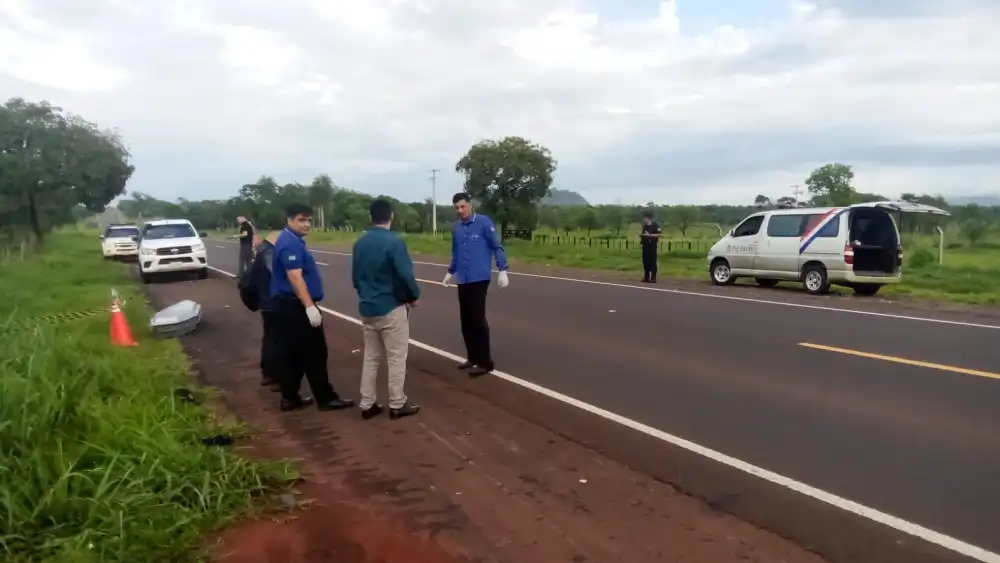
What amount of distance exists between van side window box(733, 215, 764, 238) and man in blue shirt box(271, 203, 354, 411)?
13607 mm

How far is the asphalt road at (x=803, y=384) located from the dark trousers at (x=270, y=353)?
7.97 feet

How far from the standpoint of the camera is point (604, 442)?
6234mm

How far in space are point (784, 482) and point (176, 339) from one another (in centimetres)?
892

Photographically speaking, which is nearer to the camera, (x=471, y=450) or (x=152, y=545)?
(x=152, y=545)

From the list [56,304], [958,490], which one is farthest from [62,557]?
[56,304]

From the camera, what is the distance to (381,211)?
6.94m

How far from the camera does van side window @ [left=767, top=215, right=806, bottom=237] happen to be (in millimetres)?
17875

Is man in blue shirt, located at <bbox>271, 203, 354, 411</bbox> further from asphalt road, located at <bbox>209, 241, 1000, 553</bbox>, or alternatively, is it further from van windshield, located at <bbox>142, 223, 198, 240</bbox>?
van windshield, located at <bbox>142, 223, 198, 240</bbox>

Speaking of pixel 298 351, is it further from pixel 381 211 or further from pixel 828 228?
pixel 828 228

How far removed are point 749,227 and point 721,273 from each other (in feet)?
4.23

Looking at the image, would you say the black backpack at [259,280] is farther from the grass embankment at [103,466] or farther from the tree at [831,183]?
the tree at [831,183]

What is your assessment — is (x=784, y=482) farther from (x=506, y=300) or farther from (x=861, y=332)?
(x=506, y=300)

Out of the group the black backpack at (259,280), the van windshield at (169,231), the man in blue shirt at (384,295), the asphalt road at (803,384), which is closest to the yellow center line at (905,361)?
the asphalt road at (803,384)

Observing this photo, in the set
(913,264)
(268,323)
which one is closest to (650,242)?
(913,264)
